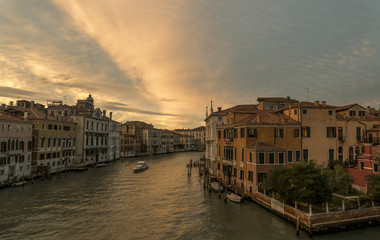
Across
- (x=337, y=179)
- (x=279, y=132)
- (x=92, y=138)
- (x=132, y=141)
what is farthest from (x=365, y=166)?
(x=132, y=141)

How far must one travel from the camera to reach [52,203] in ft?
86.8

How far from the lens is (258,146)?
2502cm

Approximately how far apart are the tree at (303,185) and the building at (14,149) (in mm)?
37141

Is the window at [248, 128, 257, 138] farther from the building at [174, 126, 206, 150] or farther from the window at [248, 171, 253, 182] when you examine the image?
the building at [174, 126, 206, 150]

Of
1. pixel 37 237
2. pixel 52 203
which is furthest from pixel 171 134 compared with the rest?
pixel 37 237

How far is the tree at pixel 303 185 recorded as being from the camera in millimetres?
18438

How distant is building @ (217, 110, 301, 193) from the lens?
80.1 ft

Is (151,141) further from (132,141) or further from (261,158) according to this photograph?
(261,158)

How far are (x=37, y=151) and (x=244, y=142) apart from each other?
1517 inches

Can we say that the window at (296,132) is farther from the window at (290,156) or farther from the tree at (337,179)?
the tree at (337,179)

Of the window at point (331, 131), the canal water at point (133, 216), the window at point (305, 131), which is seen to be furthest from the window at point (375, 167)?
the canal water at point (133, 216)

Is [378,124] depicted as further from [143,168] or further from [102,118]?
[102,118]

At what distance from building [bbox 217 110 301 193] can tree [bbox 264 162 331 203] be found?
3.38m

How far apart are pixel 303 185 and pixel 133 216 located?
15729mm
